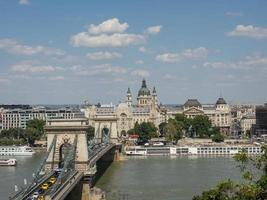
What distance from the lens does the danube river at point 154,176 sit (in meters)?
32.3

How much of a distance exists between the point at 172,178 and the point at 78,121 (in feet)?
34.6

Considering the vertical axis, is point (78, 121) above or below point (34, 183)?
above

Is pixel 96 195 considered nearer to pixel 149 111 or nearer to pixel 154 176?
pixel 154 176

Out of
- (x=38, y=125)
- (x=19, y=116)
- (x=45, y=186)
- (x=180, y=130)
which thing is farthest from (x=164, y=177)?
(x=19, y=116)

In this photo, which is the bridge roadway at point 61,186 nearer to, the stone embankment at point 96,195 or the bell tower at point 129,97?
the stone embankment at point 96,195

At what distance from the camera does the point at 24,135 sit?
74188 mm

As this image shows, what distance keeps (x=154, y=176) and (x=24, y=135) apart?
36724mm

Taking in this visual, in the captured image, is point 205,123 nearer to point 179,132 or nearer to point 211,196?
point 179,132

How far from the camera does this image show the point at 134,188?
113 ft

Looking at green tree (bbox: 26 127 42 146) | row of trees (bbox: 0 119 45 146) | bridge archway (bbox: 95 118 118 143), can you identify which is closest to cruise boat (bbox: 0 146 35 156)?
bridge archway (bbox: 95 118 118 143)

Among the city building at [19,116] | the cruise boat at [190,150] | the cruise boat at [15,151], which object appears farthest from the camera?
the city building at [19,116]

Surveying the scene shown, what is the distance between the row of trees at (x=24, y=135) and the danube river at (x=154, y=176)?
1460 cm

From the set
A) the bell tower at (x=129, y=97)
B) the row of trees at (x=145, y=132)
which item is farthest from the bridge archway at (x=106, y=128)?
the bell tower at (x=129, y=97)

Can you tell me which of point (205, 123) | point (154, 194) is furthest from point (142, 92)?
point (154, 194)
